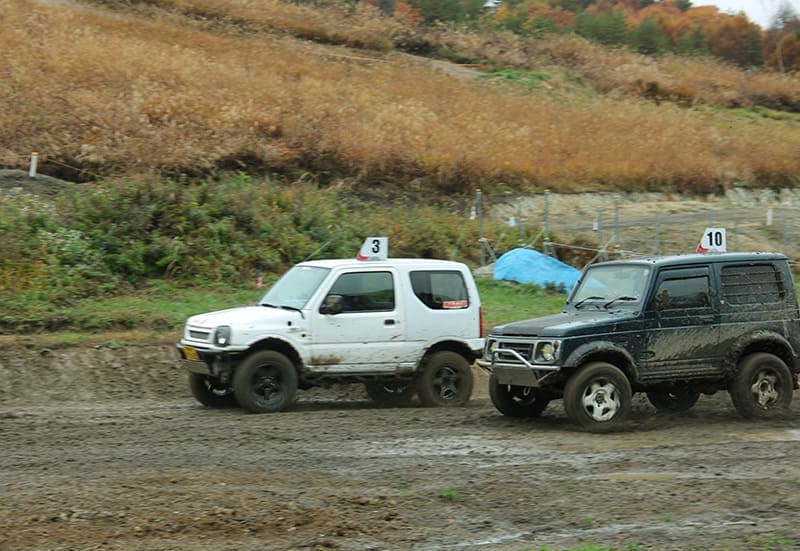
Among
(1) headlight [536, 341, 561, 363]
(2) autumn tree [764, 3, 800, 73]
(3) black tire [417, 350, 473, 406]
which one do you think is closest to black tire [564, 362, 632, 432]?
(1) headlight [536, 341, 561, 363]

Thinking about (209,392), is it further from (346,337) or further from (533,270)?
(533,270)

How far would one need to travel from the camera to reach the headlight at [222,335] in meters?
12.9

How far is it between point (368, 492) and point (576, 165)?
84.6ft

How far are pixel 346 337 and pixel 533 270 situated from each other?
9.72m

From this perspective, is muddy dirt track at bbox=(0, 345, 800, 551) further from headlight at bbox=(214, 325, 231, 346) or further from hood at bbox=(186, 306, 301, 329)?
hood at bbox=(186, 306, 301, 329)

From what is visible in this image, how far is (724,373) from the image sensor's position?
12430mm

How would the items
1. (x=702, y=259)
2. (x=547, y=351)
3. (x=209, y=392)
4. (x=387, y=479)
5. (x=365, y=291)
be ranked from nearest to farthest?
(x=387, y=479), (x=547, y=351), (x=702, y=259), (x=209, y=392), (x=365, y=291)

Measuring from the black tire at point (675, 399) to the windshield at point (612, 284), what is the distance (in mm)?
1478

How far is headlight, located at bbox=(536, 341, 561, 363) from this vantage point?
38.2ft

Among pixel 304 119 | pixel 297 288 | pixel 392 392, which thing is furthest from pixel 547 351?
pixel 304 119

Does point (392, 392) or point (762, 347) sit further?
point (392, 392)

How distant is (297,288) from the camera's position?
46.0ft

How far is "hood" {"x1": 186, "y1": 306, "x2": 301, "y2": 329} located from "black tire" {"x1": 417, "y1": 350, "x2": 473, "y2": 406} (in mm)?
1953

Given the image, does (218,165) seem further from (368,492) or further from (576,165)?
(368,492)
